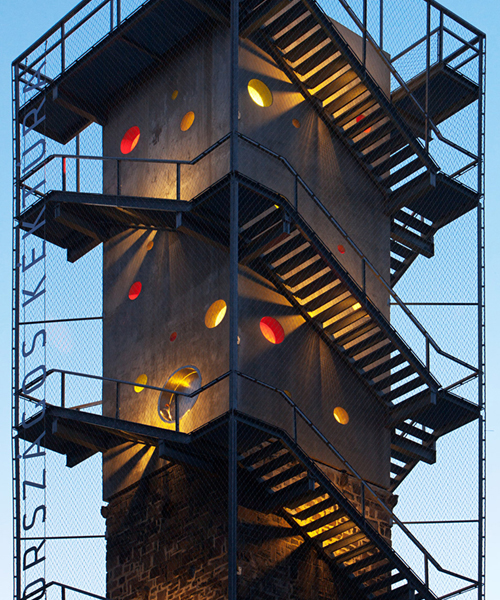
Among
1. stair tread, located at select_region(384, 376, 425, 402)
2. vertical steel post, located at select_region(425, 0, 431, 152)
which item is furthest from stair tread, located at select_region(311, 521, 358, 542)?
vertical steel post, located at select_region(425, 0, 431, 152)

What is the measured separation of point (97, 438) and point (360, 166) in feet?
23.6

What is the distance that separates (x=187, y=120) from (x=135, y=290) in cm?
321

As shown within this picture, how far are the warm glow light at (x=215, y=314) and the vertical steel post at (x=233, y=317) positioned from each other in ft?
4.59

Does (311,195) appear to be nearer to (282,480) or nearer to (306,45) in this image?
(306,45)

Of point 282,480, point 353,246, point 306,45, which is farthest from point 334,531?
point 306,45

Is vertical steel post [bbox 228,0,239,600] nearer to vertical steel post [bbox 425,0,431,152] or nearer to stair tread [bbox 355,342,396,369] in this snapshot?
stair tread [bbox 355,342,396,369]

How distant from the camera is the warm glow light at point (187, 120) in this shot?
86.7 feet

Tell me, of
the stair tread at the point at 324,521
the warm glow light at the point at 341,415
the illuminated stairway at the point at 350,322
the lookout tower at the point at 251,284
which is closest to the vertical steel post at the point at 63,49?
the lookout tower at the point at 251,284

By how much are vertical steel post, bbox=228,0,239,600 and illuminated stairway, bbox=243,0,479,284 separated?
5.73 ft

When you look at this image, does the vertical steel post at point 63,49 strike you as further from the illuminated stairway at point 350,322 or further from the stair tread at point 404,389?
the stair tread at point 404,389

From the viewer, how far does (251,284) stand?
2488cm

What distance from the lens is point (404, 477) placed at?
26.9 meters

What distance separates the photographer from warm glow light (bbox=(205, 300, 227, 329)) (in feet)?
80.7

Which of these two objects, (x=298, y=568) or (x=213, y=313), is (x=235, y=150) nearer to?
(x=213, y=313)
